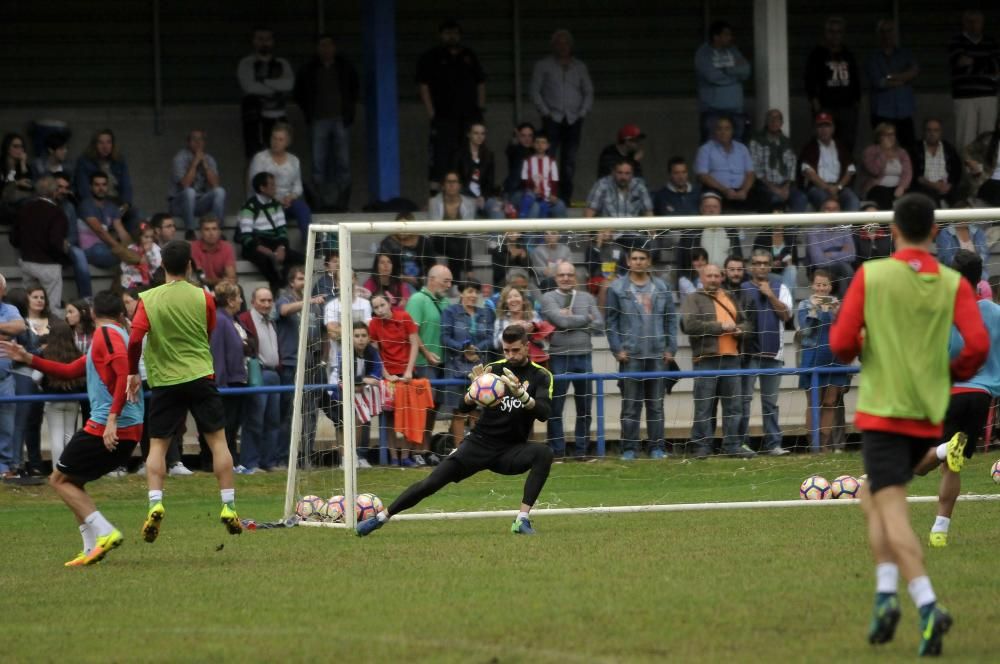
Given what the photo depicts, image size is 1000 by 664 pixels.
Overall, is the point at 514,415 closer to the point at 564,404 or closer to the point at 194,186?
the point at 564,404

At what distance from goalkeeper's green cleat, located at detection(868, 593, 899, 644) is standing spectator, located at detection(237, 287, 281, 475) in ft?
33.2

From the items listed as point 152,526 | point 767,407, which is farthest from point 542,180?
point 152,526

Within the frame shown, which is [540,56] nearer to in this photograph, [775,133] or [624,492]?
[775,133]

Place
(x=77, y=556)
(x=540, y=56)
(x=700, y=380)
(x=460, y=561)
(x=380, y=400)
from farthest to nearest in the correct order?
(x=540, y=56) → (x=700, y=380) → (x=380, y=400) → (x=77, y=556) → (x=460, y=561)

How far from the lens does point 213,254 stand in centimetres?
1730

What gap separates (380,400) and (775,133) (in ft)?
26.9

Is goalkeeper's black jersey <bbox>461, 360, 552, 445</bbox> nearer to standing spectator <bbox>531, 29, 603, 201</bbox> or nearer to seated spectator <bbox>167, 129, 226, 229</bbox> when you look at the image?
seated spectator <bbox>167, 129, 226, 229</bbox>

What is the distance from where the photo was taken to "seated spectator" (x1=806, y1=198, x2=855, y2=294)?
15.8 m

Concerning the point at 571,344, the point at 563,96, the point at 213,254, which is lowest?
the point at 571,344

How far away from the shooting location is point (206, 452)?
51.0 feet

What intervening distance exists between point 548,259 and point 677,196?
3.78 meters

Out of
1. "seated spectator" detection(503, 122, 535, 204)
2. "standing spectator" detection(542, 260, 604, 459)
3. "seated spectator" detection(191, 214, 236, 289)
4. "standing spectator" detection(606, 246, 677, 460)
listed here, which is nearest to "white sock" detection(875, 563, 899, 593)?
"standing spectator" detection(542, 260, 604, 459)

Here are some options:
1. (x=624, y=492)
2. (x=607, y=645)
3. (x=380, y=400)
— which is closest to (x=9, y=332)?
(x=380, y=400)

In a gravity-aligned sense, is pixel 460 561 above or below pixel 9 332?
below
